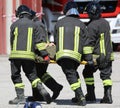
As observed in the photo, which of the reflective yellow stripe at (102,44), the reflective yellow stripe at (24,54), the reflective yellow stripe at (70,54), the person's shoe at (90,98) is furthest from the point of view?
the person's shoe at (90,98)

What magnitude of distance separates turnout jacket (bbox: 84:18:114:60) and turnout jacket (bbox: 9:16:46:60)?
0.78 m

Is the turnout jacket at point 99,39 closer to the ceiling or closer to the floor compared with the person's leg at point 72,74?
closer to the ceiling

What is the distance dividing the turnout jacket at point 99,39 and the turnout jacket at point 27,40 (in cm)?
78

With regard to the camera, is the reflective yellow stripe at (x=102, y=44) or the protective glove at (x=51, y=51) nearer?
the reflective yellow stripe at (x=102, y=44)

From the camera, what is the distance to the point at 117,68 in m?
16.2

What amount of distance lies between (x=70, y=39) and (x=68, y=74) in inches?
22.8

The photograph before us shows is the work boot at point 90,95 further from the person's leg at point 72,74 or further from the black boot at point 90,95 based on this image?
the person's leg at point 72,74

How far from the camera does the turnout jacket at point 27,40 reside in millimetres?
10445

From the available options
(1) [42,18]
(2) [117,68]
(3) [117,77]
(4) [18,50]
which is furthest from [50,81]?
(1) [42,18]

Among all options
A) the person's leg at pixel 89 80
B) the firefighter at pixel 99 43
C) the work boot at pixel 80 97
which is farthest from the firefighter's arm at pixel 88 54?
the work boot at pixel 80 97

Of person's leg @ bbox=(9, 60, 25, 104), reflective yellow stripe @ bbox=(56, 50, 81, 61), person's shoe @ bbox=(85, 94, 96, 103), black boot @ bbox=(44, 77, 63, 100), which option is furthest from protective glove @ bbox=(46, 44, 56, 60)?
person's shoe @ bbox=(85, 94, 96, 103)

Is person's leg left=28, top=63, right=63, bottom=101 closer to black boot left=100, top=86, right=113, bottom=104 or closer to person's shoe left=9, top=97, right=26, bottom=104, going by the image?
person's shoe left=9, top=97, right=26, bottom=104

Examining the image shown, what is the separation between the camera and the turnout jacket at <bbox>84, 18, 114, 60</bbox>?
1048 cm

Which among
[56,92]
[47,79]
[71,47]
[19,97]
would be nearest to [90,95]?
[56,92]
